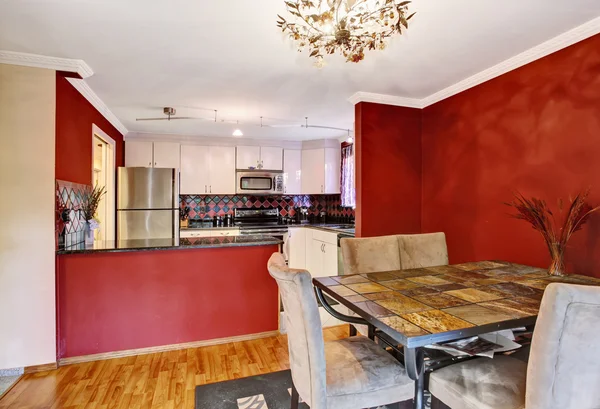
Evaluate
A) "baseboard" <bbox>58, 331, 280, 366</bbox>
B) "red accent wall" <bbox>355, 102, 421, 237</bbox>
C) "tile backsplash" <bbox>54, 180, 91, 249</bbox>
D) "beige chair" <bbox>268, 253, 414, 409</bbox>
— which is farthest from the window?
"beige chair" <bbox>268, 253, 414, 409</bbox>

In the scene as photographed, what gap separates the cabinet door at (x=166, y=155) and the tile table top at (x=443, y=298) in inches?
146

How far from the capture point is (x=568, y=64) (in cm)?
203

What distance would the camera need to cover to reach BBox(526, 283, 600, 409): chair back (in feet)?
2.98

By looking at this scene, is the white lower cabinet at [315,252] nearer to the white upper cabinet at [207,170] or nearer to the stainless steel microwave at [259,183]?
the stainless steel microwave at [259,183]

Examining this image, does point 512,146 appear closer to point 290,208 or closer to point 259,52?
point 259,52

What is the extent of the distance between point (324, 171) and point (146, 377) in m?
3.65

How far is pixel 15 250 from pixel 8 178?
50 cm

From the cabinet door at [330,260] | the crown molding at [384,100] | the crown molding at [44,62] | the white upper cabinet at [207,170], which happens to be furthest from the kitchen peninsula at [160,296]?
the white upper cabinet at [207,170]

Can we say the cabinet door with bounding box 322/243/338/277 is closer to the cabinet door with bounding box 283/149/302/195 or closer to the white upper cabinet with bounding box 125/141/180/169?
the cabinet door with bounding box 283/149/302/195

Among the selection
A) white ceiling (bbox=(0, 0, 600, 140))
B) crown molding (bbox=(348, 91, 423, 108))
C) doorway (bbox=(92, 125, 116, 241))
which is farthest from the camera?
doorway (bbox=(92, 125, 116, 241))

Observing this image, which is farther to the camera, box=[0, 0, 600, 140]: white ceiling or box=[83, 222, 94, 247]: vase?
box=[83, 222, 94, 247]: vase

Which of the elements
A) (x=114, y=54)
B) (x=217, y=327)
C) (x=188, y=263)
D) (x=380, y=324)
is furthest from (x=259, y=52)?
(x=217, y=327)

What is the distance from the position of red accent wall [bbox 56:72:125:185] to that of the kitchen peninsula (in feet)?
2.19

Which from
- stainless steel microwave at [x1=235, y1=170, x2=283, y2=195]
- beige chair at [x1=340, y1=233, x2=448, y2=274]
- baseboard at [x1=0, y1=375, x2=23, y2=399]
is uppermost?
stainless steel microwave at [x1=235, y1=170, x2=283, y2=195]
